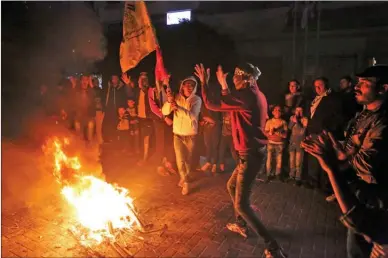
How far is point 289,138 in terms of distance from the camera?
22.9ft

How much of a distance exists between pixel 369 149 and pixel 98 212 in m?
3.83

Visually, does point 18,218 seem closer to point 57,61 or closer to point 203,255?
point 203,255

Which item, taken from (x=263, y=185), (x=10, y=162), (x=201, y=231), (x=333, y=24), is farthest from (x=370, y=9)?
(x=10, y=162)

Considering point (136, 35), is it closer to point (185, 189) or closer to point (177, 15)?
point (185, 189)

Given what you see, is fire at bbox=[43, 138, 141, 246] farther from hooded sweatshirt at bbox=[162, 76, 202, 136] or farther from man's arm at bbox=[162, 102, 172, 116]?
man's arm at bbox=[162, 102, 172, 116]

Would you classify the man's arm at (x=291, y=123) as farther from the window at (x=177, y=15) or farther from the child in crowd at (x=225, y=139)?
the window at (x=177, y=15)

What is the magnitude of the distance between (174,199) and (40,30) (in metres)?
10.0

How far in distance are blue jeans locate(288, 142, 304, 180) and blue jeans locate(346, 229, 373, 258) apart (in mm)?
3848

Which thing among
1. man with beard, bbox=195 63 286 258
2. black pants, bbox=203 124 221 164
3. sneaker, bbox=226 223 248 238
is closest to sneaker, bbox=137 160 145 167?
black pants, bbox=203 124 221 164

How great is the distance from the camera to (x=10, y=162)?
816cm

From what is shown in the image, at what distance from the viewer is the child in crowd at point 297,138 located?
22.1 feet

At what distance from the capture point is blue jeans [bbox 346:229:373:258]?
2.89 metres

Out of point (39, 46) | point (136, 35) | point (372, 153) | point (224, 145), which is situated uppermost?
point (39, 46)

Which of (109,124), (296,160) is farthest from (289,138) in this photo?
(109,124)
